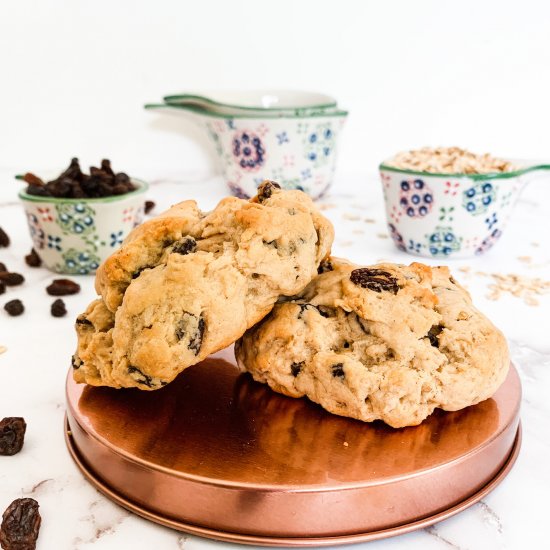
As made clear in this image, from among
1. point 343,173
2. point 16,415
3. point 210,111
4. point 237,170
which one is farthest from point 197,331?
point 343,173

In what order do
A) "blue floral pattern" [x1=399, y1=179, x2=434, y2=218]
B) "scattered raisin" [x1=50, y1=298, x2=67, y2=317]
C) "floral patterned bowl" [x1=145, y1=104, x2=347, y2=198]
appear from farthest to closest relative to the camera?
"floral patterned bowl" [x1=145, y1=104, x2=347, y2=198]
"blue floral pattern" [x1=399, y1=179, x2=434, y2=218]
"scattered raisin" [x1=50, y1=298, x2=67, y2=317]

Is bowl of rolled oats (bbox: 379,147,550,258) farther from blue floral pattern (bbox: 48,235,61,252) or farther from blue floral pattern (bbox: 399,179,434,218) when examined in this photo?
blue floral pattern (bbox: 48,235,61,252)

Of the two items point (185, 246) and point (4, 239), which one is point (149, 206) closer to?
point (4, 239)

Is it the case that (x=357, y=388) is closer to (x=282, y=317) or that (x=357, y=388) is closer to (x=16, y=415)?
(x=282, y=317)

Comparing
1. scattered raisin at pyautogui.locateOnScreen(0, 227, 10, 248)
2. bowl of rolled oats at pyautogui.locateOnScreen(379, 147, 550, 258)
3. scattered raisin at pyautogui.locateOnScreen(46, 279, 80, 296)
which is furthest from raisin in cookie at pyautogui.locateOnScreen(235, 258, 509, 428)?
scattered raisin at pyautogui.locateOnScreen(0, 227, 10, 248)

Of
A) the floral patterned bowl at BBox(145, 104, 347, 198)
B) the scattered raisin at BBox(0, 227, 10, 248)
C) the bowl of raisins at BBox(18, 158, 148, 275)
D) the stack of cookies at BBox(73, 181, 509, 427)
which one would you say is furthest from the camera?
the floral patterned bowl at BBox(145, 104, 347, 198)

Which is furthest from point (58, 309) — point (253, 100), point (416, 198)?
point (253, 100)
